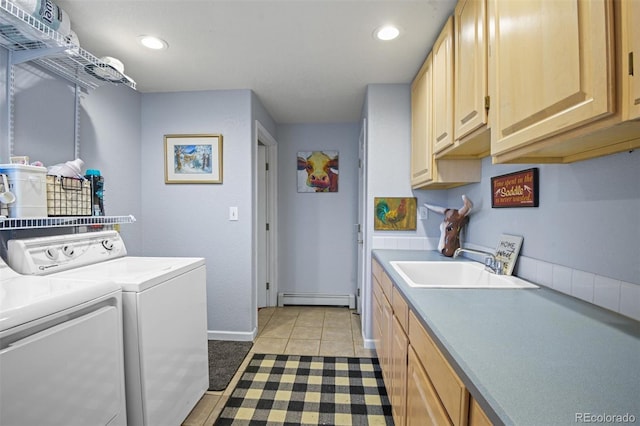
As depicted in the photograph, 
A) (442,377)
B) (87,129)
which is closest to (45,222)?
(87,129)

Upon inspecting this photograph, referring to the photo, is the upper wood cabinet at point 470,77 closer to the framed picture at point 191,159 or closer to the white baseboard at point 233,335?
the framed picture at point 191,159

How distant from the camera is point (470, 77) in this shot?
1300 millimetres

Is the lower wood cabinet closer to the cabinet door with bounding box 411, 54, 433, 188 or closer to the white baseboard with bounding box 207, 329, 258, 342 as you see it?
the cabinet door with bounding box 411, 54, 433, 188

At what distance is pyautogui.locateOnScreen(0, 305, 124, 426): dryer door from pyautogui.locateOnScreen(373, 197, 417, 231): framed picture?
1.87 meters

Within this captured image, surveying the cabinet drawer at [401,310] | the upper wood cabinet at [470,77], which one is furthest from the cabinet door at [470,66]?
the cabinet drawer at [401,310]

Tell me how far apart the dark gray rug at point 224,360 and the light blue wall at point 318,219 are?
1135mm

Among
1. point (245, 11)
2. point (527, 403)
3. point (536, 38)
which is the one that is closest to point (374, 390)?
point (527, 403)

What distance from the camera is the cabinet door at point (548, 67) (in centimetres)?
64

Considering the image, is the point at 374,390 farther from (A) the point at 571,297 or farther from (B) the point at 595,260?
(B) the point at 595,260

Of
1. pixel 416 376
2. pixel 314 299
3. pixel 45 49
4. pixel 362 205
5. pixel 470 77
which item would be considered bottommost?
pixel 314 299

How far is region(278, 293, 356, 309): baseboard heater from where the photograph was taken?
352cm

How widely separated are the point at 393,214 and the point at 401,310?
1.22 m

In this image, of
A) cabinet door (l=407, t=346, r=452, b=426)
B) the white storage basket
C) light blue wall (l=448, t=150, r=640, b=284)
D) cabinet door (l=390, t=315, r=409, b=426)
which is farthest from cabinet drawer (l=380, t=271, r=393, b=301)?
the white storage basket

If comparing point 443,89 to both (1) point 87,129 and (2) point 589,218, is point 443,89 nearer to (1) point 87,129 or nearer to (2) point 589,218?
(2) point 589,218
